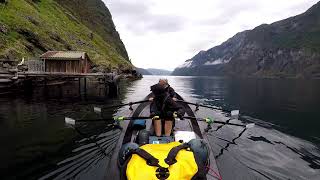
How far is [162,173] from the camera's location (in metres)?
7.38

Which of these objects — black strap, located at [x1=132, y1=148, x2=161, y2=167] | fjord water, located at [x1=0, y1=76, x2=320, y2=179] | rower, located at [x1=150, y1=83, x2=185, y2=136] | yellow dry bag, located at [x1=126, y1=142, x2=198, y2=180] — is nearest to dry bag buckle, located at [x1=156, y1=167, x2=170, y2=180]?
yellow dry bag, located at [x1=126, y1=142, x2=198, y2=180]

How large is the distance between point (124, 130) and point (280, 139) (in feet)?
35.7

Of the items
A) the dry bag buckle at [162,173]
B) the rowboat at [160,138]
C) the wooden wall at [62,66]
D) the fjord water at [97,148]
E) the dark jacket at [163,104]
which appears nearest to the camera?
the dry bag buckle at [162,173]

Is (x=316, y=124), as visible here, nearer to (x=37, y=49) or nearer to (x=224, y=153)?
(x=224, y=153)

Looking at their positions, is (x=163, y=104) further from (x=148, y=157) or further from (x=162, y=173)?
(x=162, y=173)

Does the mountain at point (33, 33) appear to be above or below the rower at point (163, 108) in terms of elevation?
above

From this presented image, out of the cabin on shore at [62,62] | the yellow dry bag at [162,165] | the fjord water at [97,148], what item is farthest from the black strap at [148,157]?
the cabin on shore at [62,62]

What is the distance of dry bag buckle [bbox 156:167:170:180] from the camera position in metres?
7.29

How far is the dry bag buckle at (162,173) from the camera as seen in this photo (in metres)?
7.29

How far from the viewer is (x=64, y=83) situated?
2119 inches

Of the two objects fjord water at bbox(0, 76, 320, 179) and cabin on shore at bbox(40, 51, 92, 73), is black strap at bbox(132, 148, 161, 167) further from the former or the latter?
cabin on shore at bbox(40, 51, 92, 73)

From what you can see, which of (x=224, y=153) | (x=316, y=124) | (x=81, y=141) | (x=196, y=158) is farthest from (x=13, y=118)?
(x=316, y=124)

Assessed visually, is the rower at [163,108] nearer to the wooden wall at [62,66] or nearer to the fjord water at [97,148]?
the fjord water at [97,148]

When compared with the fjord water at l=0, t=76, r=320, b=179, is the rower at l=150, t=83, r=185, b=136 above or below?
above
